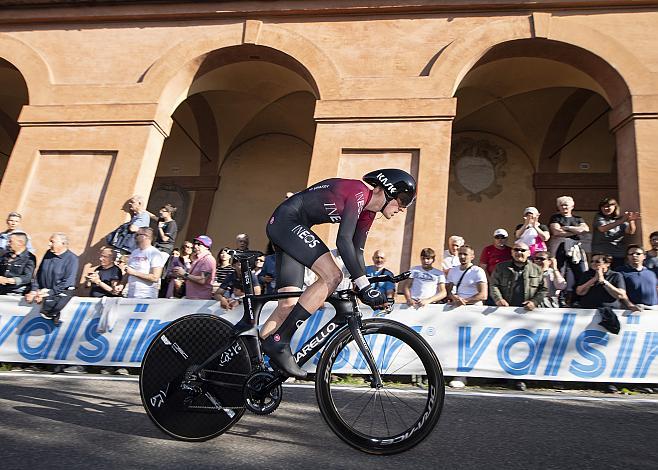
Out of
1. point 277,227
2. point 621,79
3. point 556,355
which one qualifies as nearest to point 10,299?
point 277,227

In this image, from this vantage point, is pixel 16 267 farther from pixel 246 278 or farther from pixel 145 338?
pixel 246 278

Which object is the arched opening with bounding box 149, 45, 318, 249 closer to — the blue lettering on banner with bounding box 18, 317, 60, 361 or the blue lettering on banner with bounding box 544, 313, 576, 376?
the blue lettering on banner with bounding box 18, 317, 60, 361

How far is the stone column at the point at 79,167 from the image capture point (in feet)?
30.9

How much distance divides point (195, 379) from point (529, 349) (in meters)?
4.19

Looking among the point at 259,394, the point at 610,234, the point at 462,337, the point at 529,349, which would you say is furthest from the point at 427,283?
the point at 259,394

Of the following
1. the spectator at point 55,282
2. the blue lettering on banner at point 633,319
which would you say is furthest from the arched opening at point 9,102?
the blue lettering on banner at point 633,319

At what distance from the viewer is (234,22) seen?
408 inches

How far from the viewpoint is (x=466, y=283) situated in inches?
262

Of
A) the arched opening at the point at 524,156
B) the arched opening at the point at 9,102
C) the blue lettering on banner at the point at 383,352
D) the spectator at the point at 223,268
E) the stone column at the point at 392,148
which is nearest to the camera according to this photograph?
the blue lettering on banner at the point at 383,352

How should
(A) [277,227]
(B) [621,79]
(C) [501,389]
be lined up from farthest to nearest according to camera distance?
1. (B) [621,79]
2. (C) [501,389]
3. (A) [277,227]

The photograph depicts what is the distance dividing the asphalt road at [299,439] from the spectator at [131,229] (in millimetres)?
4226

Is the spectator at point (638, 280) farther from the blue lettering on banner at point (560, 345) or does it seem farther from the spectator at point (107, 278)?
the spectator at point (107, 278)

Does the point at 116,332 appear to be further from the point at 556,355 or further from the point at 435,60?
the point at 435,60

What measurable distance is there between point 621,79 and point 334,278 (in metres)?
8.50
